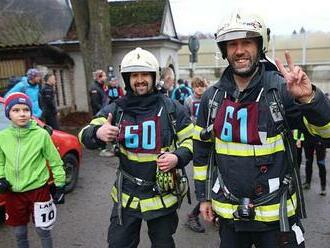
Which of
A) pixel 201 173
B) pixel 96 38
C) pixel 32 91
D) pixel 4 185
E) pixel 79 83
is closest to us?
pixel 201 173

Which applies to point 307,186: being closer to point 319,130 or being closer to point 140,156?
point 140,156

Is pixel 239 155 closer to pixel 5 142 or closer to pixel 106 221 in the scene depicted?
pixel 5 142

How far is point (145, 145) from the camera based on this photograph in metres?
3.02

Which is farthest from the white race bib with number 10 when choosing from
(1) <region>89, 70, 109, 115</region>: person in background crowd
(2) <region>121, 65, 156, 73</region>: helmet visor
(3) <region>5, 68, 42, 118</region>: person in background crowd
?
(1) <region>89, 70, 109, 115</region>: person in background crowd

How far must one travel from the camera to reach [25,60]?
466 inches

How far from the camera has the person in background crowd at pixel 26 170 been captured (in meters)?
3.56

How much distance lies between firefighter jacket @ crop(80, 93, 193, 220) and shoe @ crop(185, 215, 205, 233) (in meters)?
1.74

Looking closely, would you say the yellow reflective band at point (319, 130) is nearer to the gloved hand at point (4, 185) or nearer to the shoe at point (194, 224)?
the gloved hand at point (4, 185)

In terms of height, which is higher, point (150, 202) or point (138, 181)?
point (138, 181)

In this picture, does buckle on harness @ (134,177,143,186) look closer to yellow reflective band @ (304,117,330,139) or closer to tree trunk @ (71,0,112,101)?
yellow reflective band @ (304,117,330,139)

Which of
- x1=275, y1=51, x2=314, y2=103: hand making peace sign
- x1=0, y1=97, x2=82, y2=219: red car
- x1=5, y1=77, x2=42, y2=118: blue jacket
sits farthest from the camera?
x1=5, y1=77, x2=42, y2=118: blue jacket

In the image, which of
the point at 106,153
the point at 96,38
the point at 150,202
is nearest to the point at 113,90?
the point at 106,153

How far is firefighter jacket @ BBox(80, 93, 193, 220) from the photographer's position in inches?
119

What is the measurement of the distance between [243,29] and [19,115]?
2.07 meters
